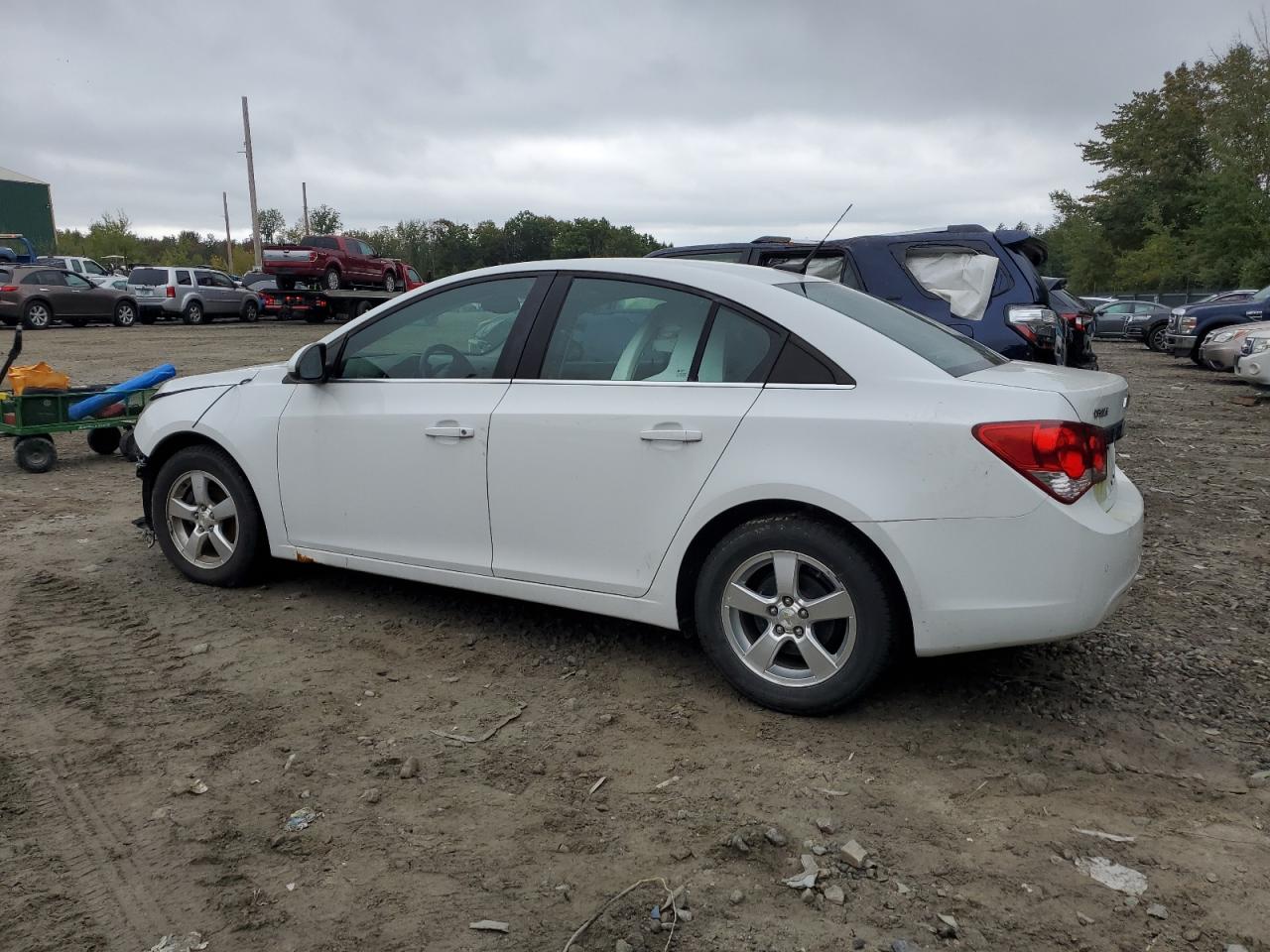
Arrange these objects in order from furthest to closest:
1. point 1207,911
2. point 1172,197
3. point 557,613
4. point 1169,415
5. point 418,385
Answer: point 1172,197, point 1169,415, point 557,613, point 418,385, point 1207,911

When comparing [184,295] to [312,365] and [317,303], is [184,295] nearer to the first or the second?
[317,303]

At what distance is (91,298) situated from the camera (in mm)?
26766

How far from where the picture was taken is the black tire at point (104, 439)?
368 inches

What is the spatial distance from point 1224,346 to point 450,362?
17958mm

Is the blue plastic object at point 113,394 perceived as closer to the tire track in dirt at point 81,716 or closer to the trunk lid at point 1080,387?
the tire track in dirt at point 81,716

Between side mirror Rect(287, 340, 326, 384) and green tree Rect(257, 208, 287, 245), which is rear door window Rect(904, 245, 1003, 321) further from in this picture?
green tree Rect(257, 208, 287, 245)

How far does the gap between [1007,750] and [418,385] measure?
276cm

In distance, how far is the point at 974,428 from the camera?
11.1 ft

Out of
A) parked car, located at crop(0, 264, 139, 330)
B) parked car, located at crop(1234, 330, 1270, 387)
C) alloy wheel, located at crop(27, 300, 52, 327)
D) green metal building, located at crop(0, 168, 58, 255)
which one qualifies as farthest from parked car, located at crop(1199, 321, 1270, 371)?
green metal building, located at crop(0, 168, 58, 255)

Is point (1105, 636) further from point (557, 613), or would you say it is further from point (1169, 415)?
point (1169, 415)

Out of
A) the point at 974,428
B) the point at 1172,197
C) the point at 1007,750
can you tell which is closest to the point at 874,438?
the point at 974,428

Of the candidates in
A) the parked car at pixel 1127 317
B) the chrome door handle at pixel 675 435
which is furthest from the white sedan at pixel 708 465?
the parked car at pixel 1127 317

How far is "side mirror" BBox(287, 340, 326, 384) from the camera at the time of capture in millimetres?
4773

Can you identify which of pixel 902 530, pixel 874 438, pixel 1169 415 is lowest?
pixel 1169 415
